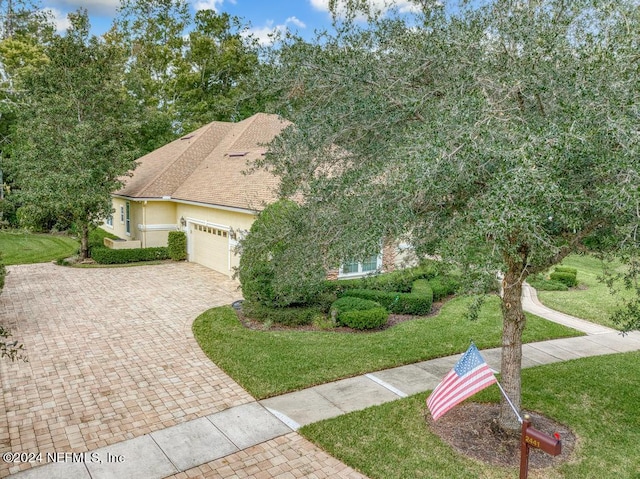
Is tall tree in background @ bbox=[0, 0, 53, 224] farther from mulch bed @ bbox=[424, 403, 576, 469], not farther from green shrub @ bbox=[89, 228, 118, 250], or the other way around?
mulch bed @ bbox=[424, 403, 576, 469]

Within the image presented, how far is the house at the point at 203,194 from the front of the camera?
16531 mm

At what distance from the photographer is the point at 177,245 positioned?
19781 mm

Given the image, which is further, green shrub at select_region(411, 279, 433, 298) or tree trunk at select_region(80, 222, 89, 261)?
tree trunk at select_region(80, 222, 89, 261)

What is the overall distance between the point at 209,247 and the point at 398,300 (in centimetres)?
887

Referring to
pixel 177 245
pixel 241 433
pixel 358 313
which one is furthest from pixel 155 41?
pixel 241 433

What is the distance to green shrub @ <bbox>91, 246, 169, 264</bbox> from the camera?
18.9m

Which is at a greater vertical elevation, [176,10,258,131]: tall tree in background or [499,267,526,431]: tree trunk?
[176,10,258,131]: tall tree in background

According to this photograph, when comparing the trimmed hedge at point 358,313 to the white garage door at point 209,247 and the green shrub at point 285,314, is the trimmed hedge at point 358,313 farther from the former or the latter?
the white garage door at point 209,247

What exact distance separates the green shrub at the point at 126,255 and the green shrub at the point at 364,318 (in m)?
11.6

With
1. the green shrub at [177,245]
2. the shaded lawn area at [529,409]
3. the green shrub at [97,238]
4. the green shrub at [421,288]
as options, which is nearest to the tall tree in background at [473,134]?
the shaded lawn area at [529,409]

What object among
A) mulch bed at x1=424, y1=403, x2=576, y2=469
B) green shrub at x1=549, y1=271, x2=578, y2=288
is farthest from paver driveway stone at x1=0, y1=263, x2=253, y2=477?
green shrub at x1=549, y1=271, x2=578, y2=288

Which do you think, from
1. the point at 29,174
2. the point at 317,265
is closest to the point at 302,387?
the point at 317,265

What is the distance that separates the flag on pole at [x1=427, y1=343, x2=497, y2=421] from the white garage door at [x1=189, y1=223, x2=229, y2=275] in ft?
41.3

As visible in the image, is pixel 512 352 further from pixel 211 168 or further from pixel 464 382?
A: pixel 211 168
